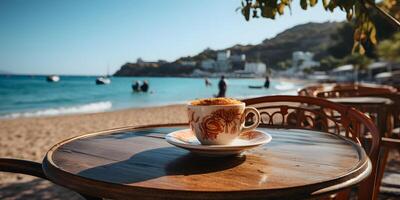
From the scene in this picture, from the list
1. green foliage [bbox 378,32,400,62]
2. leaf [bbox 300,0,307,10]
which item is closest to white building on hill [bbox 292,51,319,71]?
green foliage [bbox 378,32,400,62]

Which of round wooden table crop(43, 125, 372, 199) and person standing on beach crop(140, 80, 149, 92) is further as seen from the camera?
person standing on beach crop(140, 80, 149, 92)

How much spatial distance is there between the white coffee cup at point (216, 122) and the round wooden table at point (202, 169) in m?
0.06

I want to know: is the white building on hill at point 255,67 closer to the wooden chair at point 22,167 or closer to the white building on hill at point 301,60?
the white building on hill at point 301,60


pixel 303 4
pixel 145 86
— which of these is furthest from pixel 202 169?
pixel 145 86

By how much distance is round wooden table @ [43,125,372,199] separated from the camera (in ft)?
2.30

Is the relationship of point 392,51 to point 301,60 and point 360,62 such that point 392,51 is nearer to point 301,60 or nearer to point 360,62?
point 360,62

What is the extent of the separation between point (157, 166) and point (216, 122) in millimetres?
214

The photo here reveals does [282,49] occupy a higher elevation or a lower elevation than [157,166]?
higher

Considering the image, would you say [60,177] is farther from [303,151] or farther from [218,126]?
[303,151]

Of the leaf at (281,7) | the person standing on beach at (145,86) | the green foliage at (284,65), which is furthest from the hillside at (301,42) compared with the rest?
the leaf at (281,7)

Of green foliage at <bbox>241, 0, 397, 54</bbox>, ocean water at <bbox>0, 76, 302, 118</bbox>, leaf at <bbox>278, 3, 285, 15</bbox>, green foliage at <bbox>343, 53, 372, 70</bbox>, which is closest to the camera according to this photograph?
green foliage at <bbox>241, 0, 397, 54</bbox>

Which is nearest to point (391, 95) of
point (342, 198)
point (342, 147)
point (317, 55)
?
point (342, 198)

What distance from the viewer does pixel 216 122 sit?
998 millimetres

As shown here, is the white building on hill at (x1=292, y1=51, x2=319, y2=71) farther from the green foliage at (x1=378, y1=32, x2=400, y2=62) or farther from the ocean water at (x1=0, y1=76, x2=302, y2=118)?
the green foliage at (x1=378, y1=32, x2=400, y2=62)
